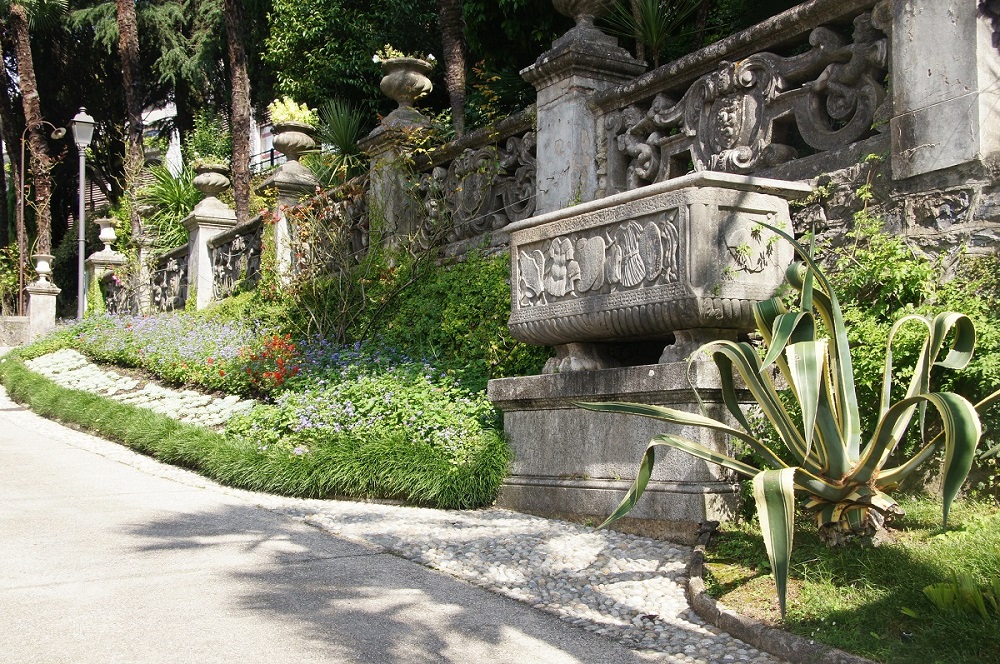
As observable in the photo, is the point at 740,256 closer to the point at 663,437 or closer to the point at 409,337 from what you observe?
the point at 663,437

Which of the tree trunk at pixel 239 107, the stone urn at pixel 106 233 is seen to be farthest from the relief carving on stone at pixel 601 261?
the stone urn at pixel 106 233

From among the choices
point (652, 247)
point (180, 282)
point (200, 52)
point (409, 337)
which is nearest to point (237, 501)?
point (409, 337)

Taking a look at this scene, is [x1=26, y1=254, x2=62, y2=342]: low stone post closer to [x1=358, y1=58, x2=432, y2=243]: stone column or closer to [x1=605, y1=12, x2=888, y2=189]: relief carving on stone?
[x1=358, y1=58, x2=432, y2=243]: stone column

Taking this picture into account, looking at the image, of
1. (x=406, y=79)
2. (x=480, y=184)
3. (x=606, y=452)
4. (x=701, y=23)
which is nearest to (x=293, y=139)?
(x=406, y=79)

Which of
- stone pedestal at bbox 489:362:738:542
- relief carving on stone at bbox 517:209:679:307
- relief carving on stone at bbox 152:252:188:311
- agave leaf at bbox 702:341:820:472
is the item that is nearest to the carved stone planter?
relief carving on stone at bbox 517:209:679:307

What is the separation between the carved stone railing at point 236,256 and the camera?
512 inches

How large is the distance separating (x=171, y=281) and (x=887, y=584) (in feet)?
48.7

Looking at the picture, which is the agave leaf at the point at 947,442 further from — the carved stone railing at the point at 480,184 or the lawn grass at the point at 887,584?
the carved stone railing at the point at 480,184

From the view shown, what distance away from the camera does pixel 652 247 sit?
197 inches

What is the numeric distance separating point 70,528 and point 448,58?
813 cm

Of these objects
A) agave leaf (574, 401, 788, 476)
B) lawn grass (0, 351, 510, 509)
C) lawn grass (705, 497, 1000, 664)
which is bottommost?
lawn grass (705, 497, 1000, 664)

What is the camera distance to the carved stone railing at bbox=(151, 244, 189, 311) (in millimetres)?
15898

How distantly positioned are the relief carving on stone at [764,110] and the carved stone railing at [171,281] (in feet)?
36.2

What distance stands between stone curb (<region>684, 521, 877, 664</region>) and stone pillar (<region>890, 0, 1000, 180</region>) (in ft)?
7.37
